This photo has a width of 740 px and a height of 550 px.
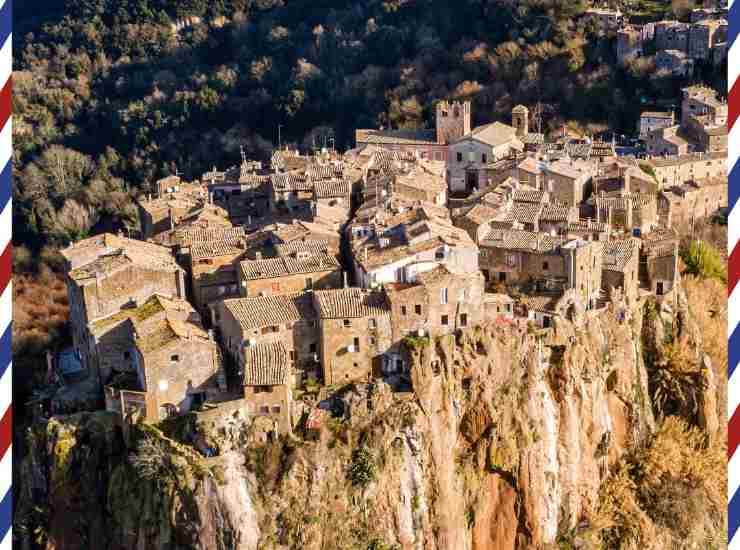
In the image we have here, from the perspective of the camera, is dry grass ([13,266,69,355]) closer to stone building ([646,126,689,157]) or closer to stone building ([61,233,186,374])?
stone building ([61,233,186,374])

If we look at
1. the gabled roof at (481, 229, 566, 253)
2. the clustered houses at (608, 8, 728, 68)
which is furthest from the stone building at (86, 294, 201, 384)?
the clustered houses at (608, 8, 728, 68)

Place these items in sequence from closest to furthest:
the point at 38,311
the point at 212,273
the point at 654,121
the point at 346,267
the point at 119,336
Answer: the point at 119,336 → the point at 212,273 → the point at 346,267 → the point at 38,311 → the point at 654,121

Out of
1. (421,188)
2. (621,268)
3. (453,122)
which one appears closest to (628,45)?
(453,122)

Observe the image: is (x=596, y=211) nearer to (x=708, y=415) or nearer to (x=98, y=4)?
(x=708, y=415)

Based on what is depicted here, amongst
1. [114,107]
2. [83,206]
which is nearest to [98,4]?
[114,107]

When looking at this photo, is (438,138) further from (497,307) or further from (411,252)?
(497,307)
